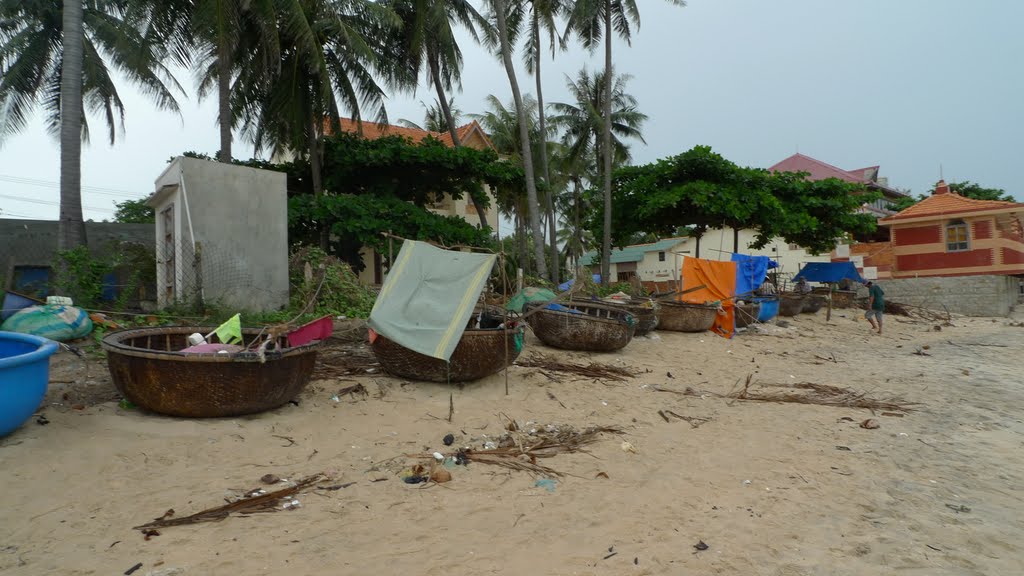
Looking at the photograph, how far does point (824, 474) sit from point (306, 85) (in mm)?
15171

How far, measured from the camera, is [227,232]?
30.9ft

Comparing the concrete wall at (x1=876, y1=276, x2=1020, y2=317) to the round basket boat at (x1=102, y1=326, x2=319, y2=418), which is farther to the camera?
the concrete wall at (x1=876, y1=276, x2=1020, y2=317)

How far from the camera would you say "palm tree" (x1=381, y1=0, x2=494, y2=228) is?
55.4ft

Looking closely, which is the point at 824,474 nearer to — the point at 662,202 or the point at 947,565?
the point at 947,565

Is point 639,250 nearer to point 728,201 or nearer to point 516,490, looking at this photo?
point 728,201

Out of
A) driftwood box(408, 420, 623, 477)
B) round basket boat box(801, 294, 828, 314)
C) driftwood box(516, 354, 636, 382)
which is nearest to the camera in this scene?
driftwood box(408, 420, 623, 477)

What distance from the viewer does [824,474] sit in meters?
4.84

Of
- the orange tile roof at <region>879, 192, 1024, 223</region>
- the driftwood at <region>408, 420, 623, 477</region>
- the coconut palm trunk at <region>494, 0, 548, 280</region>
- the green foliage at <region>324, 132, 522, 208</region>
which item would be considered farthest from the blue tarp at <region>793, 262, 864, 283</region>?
the driftwood at <region>408, 420, 623, 477</region>

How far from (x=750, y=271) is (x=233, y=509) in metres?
15.8

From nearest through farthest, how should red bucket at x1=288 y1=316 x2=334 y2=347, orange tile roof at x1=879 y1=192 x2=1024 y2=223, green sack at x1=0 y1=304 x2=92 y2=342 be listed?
red bucket at x1=288 y1=316 x2=334 y2=347, green sack at x1=0 y1=304 x2=92 y2=342, orange tile roof at x1=879 y1=192 x2=1024 y2=223

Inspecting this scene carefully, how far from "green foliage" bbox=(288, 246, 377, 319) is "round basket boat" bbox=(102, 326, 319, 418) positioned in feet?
15.6

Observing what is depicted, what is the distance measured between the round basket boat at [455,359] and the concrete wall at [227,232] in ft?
12.1

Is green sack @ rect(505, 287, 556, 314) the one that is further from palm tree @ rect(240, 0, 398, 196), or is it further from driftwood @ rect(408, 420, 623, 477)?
palm tree @ rect(240, 0, 398, 196)

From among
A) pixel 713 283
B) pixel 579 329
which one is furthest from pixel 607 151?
pixel 579 329
